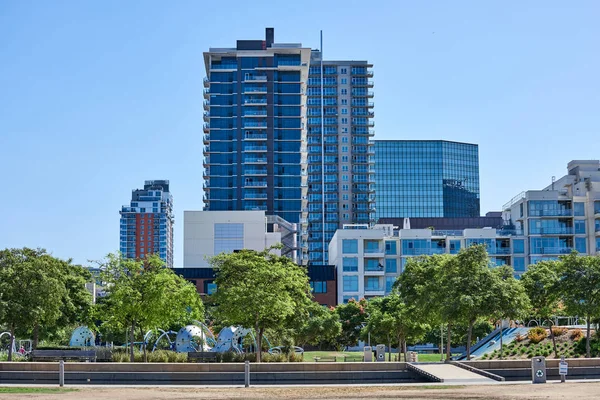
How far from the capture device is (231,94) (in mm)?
177625

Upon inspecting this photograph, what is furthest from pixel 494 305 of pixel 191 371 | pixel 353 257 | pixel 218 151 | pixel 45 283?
pixel 218 151

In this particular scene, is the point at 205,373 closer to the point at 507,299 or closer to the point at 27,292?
the point at 27,292

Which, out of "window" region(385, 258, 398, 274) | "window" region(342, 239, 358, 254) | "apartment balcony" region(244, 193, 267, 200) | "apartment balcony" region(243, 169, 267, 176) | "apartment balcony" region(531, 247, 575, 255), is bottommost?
"window" region(385, 258, 398, 274)

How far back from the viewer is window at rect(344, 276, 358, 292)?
133 m

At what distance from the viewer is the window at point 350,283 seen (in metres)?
133


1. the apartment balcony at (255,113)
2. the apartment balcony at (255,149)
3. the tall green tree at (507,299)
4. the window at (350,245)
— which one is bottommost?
the tall green tree at (507,299)

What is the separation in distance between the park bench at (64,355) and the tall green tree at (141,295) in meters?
3.06

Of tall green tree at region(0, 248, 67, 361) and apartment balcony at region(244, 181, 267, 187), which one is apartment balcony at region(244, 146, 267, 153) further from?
tall green tree at region(0, 248, 67, 361)

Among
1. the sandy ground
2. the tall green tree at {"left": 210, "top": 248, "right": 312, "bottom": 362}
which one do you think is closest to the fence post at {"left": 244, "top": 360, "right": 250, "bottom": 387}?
the sandy ground

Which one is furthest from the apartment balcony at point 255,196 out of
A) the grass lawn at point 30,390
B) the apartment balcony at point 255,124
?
the grass lawn at point 30,390

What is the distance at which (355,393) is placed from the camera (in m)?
42.5

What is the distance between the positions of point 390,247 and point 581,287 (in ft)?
234

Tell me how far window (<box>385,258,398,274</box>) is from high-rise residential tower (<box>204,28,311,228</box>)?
44971 millimetres

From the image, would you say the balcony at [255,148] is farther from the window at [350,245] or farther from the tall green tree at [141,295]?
the tall green tree at [141,295]
